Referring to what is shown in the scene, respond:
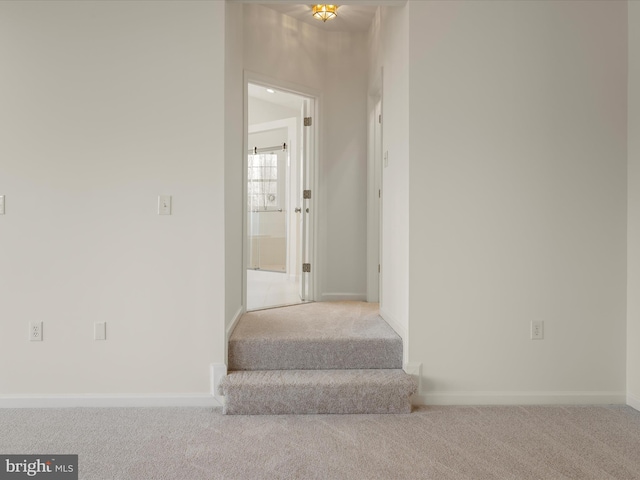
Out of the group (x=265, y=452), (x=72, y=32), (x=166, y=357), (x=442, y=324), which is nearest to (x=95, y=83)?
(x=72, y=32)

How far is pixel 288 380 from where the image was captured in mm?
2607

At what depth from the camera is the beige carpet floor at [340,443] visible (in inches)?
77.2

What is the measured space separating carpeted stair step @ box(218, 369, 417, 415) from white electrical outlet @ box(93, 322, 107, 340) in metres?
0.79

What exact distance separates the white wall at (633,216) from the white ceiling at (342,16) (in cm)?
193

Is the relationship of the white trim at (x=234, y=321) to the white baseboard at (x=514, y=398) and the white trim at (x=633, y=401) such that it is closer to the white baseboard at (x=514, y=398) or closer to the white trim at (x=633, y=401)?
the white baseboard at (x=514, y=398)

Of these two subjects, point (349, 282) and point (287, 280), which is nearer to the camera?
point (349, 282)

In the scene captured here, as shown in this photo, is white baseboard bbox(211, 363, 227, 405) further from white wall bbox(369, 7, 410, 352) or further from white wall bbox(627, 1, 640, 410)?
white wall bbox(627, 1, 640, 410)

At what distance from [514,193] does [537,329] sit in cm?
86

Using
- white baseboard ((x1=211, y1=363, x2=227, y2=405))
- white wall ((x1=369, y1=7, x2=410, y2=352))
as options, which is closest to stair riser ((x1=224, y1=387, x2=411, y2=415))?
white baseboard ((x1=211, y1=363, x2=227, y2=405))

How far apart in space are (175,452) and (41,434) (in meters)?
0.77

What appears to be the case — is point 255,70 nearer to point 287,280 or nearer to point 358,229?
point 358,229

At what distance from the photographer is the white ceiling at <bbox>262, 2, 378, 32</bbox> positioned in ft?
12.4

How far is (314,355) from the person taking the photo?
2822 mm

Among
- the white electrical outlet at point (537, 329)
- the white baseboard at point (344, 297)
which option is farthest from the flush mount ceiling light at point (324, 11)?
the white electrical outlet at point (537, 329)
